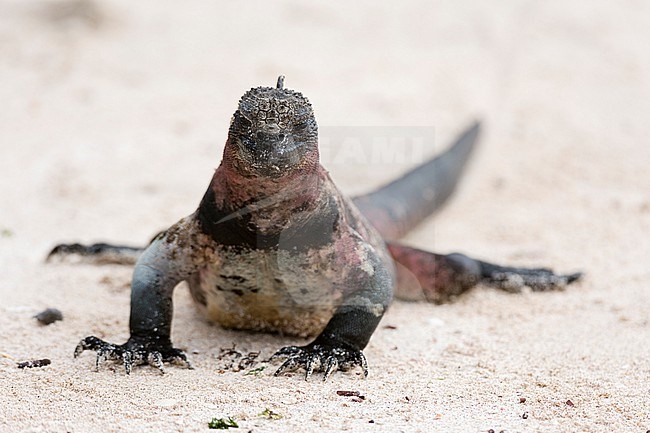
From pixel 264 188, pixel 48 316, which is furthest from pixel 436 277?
pixel 48 316

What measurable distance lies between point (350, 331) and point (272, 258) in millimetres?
520

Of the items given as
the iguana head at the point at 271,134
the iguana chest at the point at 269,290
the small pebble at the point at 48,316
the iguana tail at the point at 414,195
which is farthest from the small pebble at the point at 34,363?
the iguana tail at the point at 414,195

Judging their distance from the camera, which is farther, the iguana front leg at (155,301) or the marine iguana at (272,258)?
the iguana front leg at (155,301)

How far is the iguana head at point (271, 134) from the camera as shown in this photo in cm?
348

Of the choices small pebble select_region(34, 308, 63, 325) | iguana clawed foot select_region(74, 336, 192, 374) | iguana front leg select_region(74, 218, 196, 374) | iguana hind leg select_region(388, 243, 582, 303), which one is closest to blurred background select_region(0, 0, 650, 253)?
small pebble select_region(34, 308, 63, 325)

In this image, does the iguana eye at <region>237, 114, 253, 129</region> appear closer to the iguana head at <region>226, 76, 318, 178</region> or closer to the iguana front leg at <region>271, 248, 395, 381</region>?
the iguana head at <region>226, 76, 318, 178</region>

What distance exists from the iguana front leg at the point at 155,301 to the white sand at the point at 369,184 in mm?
133

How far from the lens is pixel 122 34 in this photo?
1000 cm

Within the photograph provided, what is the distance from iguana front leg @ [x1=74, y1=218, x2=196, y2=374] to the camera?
3.83 m

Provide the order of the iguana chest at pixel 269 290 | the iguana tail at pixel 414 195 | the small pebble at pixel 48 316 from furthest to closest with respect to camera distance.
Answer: the iguana tail at pixel 414 195, the small pebble at pixel 48 316, the iguana chest at pixel 269 290

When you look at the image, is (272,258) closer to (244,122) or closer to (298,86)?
(244,122)

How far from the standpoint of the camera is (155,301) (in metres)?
3.93

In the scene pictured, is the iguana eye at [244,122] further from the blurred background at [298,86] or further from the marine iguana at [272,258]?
the blurred background at [298,86]

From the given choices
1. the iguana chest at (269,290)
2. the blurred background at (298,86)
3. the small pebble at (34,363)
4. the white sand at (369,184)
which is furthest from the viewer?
the blurred background at (298,86)
